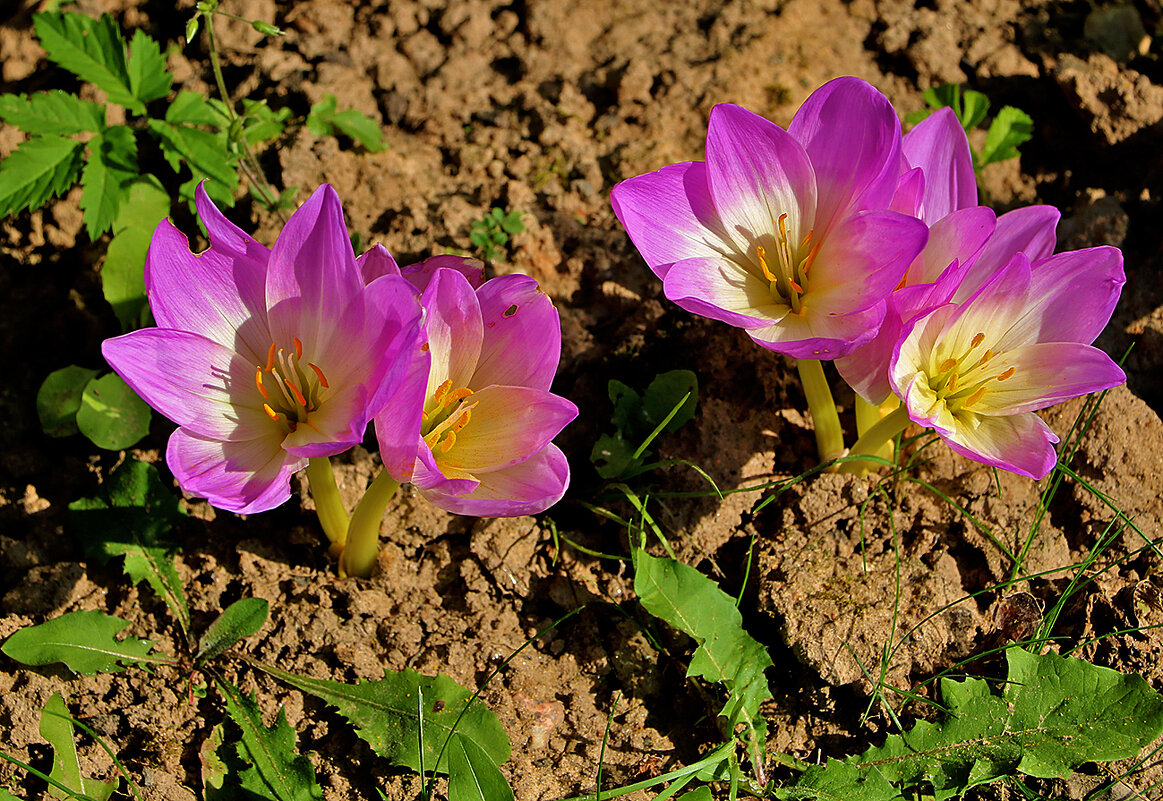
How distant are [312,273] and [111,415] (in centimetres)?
106

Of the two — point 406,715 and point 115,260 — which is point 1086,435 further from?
point 115,260

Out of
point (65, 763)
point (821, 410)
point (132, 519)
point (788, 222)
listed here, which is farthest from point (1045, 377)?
point (65, 763)

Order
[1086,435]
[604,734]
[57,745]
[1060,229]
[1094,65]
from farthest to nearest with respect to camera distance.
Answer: [1094,65], [1060,229], [1086,435], [604,734], [57,745]

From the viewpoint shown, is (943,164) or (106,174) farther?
(106,174)

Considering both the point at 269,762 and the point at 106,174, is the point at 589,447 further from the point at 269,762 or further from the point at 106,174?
the point at 106,174

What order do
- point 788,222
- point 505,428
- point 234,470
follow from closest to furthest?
point 234,470 → point 505,428 → point 788,222

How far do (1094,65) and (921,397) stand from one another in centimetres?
242

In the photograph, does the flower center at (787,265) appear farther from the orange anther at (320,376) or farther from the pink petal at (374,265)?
the orange anther at (320,376)

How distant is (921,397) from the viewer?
2.40 meters

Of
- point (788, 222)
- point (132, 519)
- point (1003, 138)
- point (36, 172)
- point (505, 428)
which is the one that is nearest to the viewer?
point (505, 428)

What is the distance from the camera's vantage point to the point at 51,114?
2.90 metres

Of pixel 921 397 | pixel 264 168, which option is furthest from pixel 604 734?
pixel 264 168

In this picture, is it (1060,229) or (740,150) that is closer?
(740,150)

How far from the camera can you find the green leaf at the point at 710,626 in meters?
2.51
